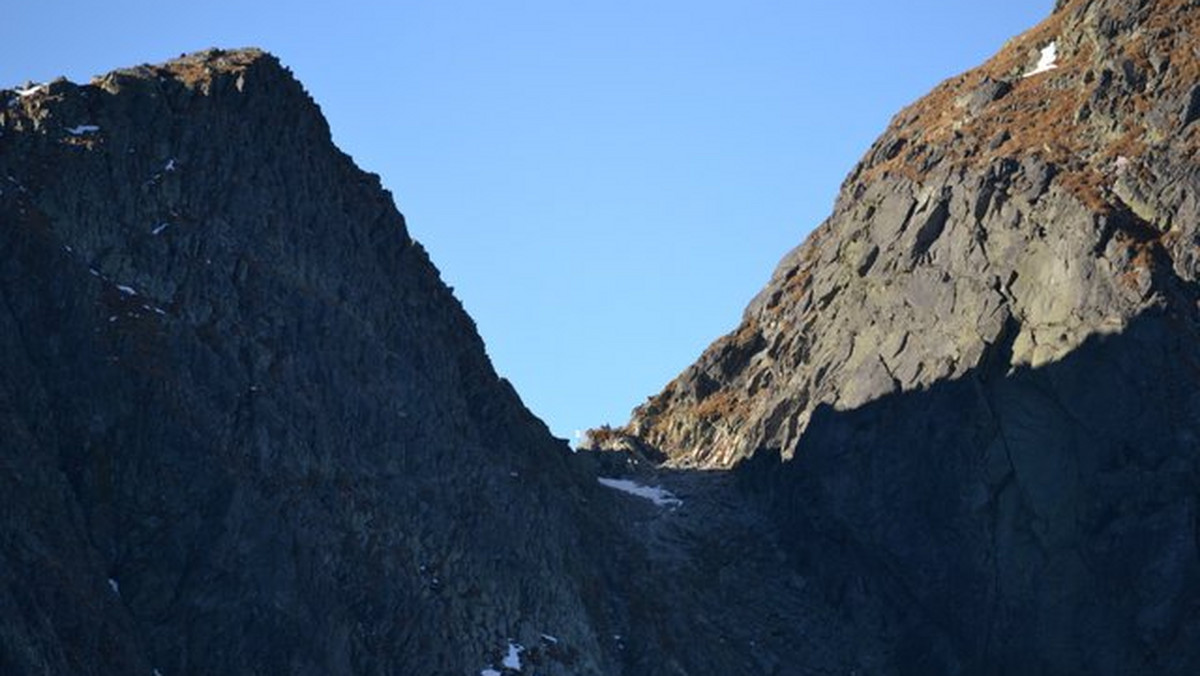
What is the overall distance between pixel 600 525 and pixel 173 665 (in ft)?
116

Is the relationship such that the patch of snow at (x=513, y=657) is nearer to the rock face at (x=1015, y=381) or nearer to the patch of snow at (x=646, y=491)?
the rock face at (x=1015, y=381)

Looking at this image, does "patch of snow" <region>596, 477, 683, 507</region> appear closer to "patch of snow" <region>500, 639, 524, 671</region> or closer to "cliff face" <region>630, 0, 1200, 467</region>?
"cliff face" <region>630, 0, 1200, 467</region>

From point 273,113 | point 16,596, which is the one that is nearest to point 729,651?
point 273,113

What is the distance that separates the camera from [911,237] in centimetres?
12669

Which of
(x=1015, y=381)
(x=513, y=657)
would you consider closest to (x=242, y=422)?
(x=513, y=657)

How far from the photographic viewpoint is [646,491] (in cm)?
13025

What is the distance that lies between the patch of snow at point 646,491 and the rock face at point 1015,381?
384 cm

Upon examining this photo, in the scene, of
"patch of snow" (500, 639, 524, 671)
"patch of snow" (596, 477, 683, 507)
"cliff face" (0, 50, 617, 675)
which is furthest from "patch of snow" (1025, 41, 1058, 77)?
"patch of snow" (500, 639, 524, 671)

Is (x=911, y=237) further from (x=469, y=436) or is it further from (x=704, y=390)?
(x=469, y=436)

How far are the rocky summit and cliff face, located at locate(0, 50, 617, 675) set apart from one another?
0.16m

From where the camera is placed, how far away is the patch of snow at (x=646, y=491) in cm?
12850

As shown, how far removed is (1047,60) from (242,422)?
54.3 metres

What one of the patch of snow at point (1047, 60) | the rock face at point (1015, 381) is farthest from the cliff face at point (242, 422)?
the patch of snow at point (1047, 60)

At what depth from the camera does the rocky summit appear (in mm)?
90750
